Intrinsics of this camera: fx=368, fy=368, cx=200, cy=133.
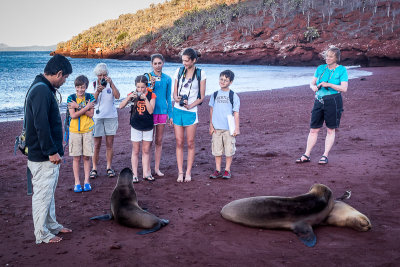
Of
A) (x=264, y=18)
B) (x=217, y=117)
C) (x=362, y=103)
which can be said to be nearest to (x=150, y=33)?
(x=264, y=18)

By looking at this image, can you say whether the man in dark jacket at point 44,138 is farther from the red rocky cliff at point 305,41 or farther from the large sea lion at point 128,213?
the red rocky cliff at point 305,41

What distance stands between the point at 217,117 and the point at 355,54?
178ft

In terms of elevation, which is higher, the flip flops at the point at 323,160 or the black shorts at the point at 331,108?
A: the black shorts at the point at 331,108

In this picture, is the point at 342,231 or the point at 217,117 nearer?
the point at 342,231

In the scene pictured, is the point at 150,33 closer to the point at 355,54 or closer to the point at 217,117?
the point at 355,54

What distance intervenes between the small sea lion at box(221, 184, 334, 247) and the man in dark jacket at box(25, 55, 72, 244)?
7.64 ft

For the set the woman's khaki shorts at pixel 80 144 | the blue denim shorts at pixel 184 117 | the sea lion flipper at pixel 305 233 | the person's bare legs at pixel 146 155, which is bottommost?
the sea lion flipper at pixel 305 233

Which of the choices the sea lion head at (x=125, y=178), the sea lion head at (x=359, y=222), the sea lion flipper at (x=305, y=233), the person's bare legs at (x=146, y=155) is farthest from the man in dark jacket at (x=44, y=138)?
the sea lion head at (x=359, y=222)

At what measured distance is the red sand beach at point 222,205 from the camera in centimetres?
405

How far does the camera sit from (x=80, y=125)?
6258mm

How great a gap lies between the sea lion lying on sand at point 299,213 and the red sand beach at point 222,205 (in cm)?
11

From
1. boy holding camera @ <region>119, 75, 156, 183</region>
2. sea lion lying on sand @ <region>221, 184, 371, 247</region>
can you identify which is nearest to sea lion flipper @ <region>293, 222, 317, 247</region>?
sea lion lying on sand @ <region>221, 184, 371, 247</region>

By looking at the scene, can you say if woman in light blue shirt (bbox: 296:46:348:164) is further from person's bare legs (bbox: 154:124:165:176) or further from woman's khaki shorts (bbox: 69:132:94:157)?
woman's khaki shorts (bbox: 69:132:94:157)

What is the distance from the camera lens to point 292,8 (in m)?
79.9
